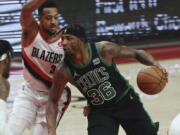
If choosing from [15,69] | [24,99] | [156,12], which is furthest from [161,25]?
[24,99]

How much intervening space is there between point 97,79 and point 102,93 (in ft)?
0.47

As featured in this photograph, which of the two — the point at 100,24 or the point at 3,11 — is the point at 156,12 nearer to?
the point at 100,24

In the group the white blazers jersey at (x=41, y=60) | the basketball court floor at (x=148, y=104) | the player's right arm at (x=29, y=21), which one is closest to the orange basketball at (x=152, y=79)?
the white blazers jersey at (x=41, y=60)

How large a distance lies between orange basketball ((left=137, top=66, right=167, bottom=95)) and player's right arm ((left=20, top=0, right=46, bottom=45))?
45.9 inches

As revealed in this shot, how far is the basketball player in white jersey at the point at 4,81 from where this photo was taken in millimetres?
3549

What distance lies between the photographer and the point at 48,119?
463 centimetres

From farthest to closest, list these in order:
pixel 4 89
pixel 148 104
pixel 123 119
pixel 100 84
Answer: pixel 148 104
pixel 123 119
pixel 100 84
pixel 4 89

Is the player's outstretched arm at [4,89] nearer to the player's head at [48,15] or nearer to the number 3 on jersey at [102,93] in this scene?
the number 3 on jersey at [102,93]

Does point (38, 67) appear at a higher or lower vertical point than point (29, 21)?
lower

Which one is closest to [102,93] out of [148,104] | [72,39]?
[72,39]

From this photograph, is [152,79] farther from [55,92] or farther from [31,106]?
[31,106]

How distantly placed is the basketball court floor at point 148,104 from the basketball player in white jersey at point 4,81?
3064mm

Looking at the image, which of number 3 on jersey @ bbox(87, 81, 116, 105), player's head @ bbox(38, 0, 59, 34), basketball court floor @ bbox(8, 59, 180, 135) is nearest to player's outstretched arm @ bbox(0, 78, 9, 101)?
number 3 on jersey @ bbox(87, 81, 116, 105)

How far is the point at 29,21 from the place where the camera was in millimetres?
4961
